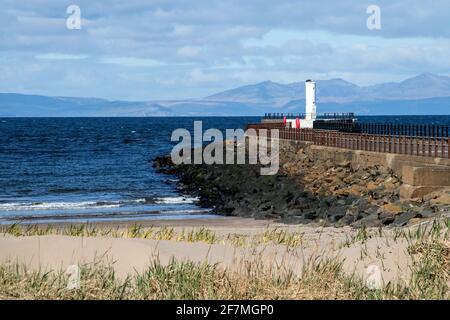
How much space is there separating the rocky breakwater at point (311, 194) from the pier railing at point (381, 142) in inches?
43.3

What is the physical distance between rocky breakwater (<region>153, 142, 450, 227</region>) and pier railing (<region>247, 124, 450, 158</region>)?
3.60 ft

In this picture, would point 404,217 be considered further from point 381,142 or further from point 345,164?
point 345,164

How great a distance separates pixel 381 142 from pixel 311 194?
17.3ft

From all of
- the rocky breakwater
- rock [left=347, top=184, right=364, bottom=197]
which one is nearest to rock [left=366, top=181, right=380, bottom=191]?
the rocky breakwater

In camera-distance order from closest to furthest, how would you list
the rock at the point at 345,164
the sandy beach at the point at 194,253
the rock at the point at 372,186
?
the sandy beach at the point at 194,253, the rock at the point at 372,186, the rock at the point at 345,164

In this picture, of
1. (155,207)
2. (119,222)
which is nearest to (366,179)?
(155,207)

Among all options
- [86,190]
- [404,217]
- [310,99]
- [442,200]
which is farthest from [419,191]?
[310,99]

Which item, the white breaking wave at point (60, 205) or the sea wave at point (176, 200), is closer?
the white breaking wave at point (60, 205)

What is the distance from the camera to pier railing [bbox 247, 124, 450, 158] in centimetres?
2966

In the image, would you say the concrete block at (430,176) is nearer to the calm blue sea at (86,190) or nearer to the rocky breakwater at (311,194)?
the rocky breakwater at (311,194)

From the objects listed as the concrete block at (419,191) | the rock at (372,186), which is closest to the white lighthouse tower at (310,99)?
the rock at (372,186)

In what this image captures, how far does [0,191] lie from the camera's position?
3972 cm

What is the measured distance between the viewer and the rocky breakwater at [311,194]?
75.9ft

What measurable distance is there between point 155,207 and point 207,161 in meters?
21.7
